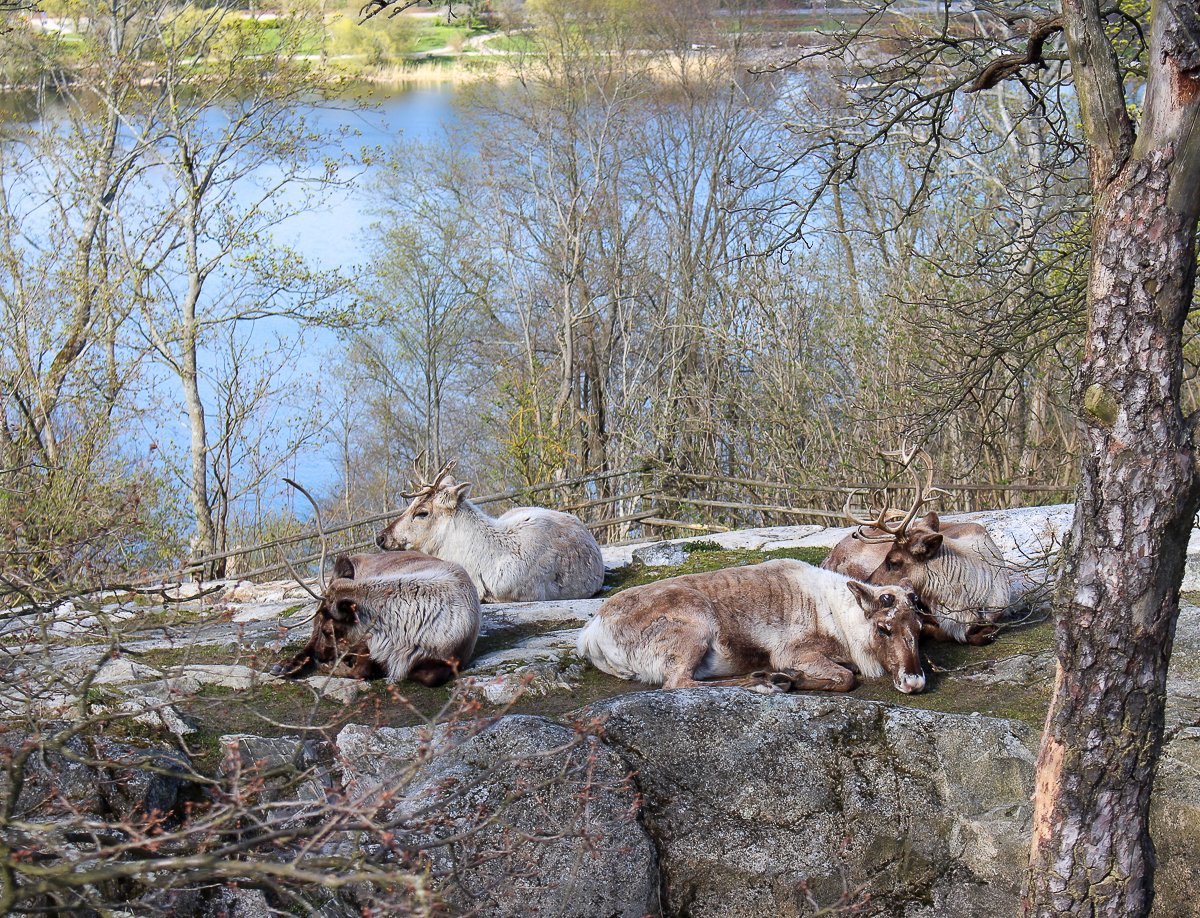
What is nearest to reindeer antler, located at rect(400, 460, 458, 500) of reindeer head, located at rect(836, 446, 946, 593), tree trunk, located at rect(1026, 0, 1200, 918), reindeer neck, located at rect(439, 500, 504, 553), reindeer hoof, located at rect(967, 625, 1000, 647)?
reindeer neck, located at rect(439, 500, 504, 553)

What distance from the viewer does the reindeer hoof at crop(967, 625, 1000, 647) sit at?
7.49 m

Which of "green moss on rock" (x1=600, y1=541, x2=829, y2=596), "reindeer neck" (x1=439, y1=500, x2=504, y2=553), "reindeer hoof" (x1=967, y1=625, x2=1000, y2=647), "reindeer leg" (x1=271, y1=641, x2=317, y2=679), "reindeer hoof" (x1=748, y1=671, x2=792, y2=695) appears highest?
"reindeer neck" (x1=439, y1=500, x2=504, y2=553)

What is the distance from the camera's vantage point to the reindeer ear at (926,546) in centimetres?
786

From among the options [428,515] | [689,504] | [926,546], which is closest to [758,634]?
[926,546]

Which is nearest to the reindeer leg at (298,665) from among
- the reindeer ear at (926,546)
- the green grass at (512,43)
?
the reindeer ear at (926,546)

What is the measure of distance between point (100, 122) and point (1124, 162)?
16.8 meters

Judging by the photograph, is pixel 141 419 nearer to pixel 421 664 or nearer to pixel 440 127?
pixel 421 664

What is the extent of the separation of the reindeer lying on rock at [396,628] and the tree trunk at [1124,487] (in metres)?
3.54

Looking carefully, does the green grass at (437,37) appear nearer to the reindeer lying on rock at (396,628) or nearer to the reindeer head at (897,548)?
the reindeer head at (897,548)

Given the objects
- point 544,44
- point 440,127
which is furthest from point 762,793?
point 440,127

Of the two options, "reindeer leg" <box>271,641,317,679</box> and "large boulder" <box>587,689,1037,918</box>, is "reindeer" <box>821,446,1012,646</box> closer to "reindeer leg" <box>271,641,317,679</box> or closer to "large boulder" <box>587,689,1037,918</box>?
"large boulder" <box>587,689,1037,918</box>

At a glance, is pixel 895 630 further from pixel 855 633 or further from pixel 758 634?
pixel 758 634


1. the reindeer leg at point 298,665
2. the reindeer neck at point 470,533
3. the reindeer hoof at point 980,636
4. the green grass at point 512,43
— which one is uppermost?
the green grass at point 512,43

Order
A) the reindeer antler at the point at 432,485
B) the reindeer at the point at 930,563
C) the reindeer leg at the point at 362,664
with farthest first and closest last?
the reindeer antler at the point at 432,485 → the reindeer at the point at 930,563 → the reindeer leg at the point at 362,664
